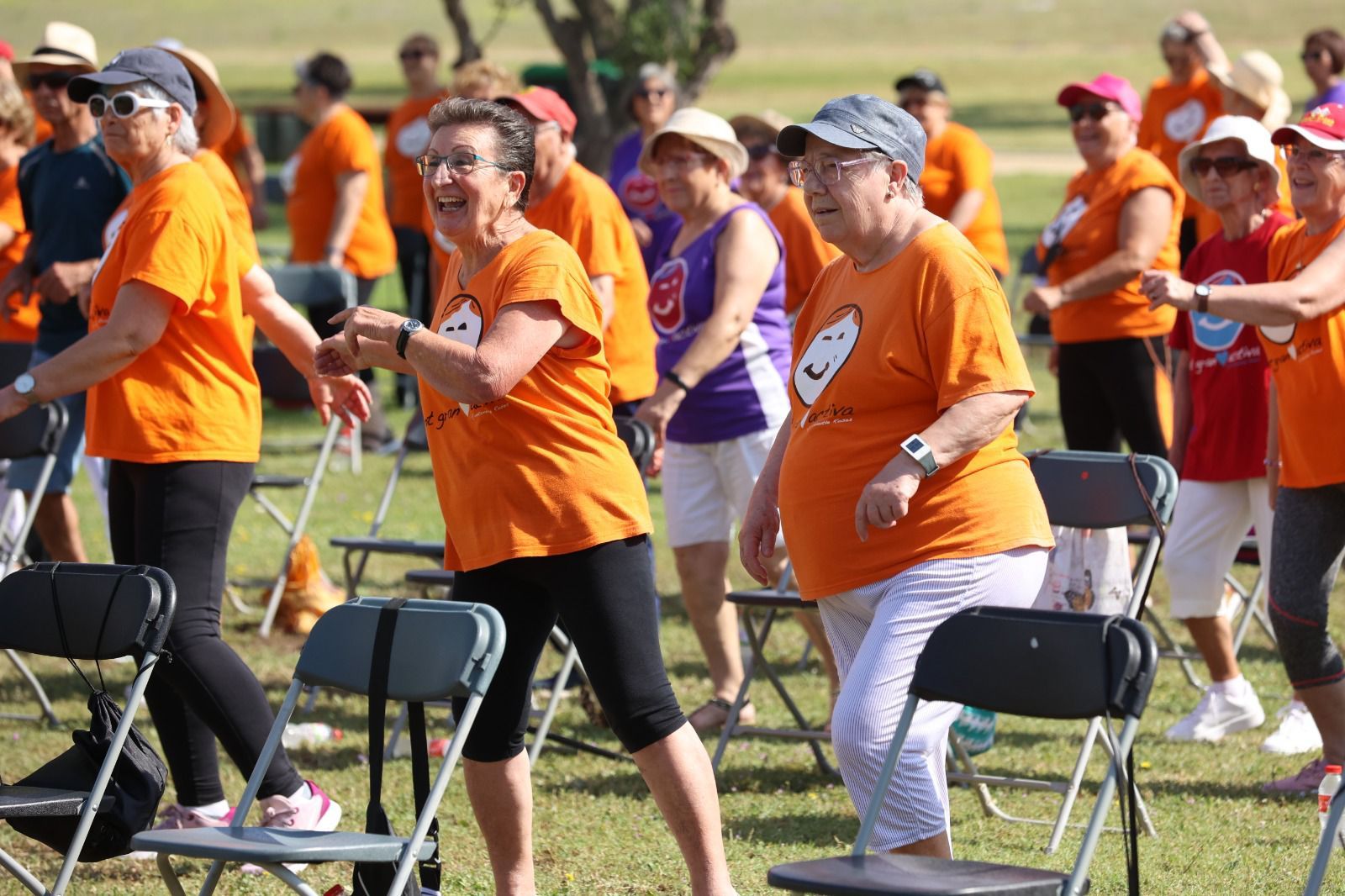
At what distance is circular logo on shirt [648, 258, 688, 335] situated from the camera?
595 centimetres

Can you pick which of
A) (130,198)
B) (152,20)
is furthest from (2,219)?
(152,20)

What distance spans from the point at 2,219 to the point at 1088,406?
4.37 meters

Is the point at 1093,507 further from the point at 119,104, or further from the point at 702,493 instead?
the point at 119,104

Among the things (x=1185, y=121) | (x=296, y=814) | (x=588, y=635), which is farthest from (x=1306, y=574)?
(x=1185, y=121)

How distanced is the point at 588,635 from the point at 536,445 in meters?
0.43

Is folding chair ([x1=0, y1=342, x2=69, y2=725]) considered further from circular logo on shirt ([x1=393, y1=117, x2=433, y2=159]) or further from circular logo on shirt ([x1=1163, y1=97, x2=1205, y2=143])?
circular logo on shirt ([x1=1163, y1=97, x2=1205, y2=143])

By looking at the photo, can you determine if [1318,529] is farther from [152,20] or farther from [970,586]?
[152,20]

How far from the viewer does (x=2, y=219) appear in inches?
283

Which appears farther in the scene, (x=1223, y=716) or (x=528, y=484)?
(x=1223, y=716)

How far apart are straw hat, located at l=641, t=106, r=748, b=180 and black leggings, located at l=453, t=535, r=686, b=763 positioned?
2.16 meters

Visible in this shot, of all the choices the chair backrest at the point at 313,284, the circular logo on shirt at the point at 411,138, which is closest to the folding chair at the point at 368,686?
the chair backrest at the point at 313,284

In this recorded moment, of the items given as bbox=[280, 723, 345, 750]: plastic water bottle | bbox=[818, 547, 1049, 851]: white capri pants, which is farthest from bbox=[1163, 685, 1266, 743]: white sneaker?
bbox=[280, 723, 345, 750]: plastic water bottle

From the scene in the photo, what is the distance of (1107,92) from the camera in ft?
22.6

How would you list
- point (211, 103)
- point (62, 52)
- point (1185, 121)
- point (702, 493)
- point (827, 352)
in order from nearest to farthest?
point (827, 352), point (211, 103), point (702, 493), point (62, 52), point (1185, 121)
